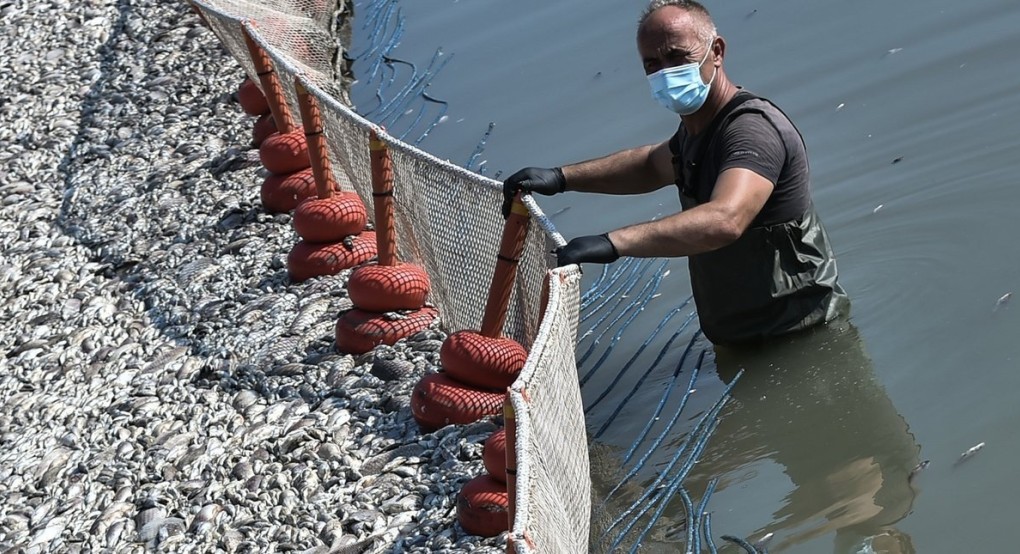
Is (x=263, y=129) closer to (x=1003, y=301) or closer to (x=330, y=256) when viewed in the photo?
(x=330, y=256)

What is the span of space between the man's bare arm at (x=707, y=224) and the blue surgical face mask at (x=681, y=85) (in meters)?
0.40

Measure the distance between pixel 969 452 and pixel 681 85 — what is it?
1.77 metres

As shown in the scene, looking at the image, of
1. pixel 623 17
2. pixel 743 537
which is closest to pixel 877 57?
pixel 623 17

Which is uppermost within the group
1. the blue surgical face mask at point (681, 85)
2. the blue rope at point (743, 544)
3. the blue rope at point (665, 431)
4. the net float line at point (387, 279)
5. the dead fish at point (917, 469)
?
the blue surgical face mask at point (681, 85)

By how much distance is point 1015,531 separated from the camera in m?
4.37

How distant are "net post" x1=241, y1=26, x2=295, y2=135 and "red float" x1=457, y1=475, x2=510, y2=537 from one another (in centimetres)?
391

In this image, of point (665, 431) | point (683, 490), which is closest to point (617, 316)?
point (665, 431)

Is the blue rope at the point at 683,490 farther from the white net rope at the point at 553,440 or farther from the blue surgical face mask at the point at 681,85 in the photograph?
the blue surgical face mask at the point at 681,85

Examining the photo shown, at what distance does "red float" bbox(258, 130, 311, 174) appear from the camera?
A: 8359 millimetres

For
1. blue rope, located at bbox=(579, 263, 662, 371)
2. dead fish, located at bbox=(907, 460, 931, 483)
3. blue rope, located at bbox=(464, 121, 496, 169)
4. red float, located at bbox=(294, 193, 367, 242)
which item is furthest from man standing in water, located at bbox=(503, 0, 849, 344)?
blue rope, located at bbox=(464, 121, 496, 169)

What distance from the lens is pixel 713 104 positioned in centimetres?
514

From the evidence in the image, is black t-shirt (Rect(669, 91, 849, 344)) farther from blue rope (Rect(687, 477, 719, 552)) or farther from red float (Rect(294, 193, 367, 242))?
red float (Rect(294, 193, 367, 242))

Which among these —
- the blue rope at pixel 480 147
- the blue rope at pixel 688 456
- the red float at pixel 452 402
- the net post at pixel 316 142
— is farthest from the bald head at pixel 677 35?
the blue rope at pixel 480 147

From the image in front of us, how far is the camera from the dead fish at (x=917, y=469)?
4895 millimetres
